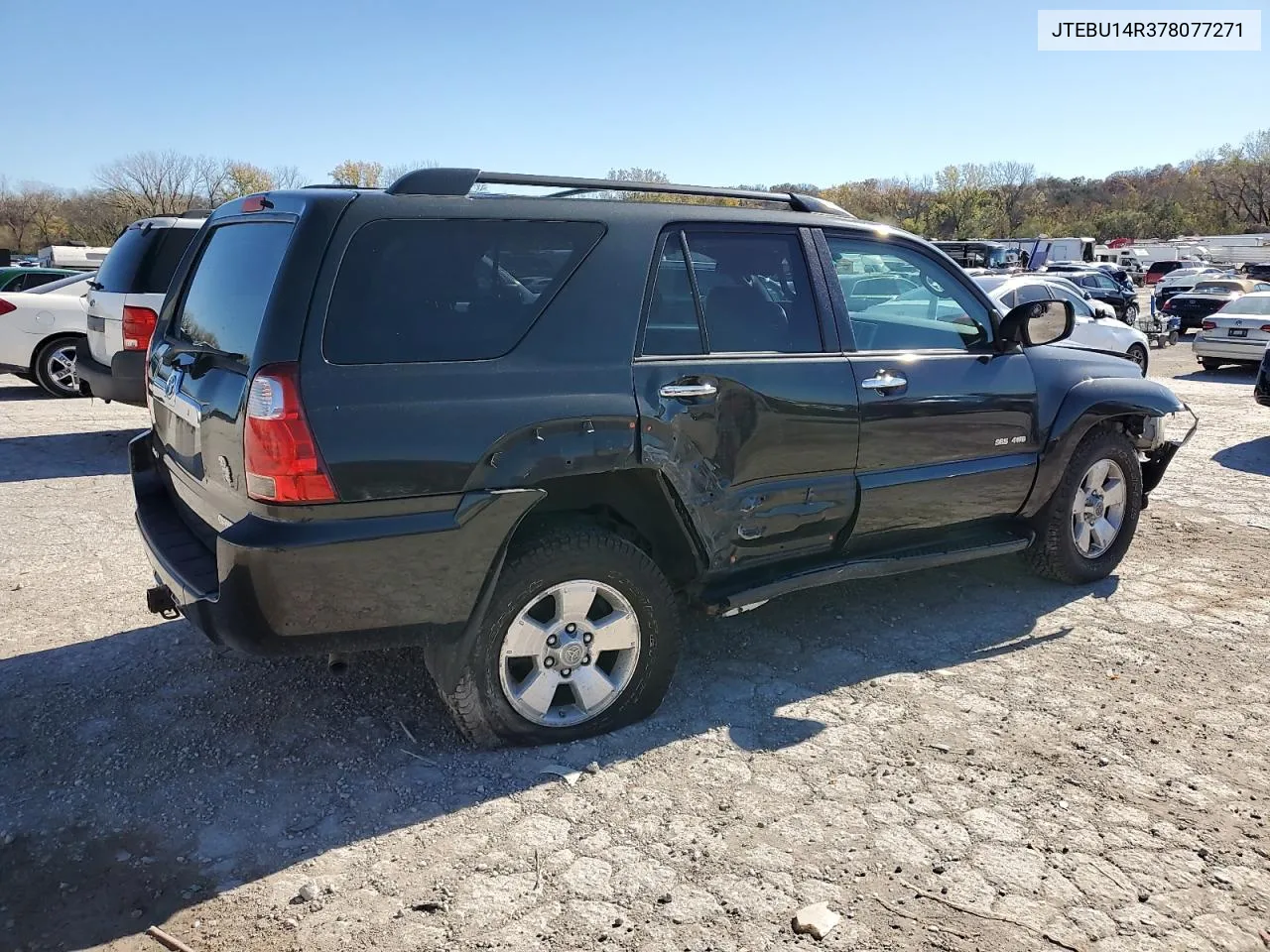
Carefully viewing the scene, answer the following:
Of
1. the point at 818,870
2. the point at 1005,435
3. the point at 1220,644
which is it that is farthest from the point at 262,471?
the point at 1220,644

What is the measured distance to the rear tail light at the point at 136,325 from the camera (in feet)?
25.4

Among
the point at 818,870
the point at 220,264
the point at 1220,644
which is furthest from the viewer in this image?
the point at 1220,644

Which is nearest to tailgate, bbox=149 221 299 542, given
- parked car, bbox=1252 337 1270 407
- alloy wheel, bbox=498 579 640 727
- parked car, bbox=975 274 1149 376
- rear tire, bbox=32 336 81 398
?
alloy wheel, bbox=498 579 640 727

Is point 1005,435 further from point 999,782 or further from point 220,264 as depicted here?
point 220,264

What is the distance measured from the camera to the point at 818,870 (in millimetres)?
2830

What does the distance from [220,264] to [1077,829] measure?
11.6 ft

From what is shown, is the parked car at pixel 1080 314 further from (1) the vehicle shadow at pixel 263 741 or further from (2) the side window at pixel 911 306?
(1) the vehicle shadow at pixel 263 741

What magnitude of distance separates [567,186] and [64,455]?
6.43 meters

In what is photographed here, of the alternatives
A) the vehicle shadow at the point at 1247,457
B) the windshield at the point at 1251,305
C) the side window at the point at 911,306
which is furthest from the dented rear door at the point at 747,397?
the windshield at the point at 1251,305

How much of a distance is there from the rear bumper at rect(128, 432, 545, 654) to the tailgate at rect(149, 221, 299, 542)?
0.70 feet

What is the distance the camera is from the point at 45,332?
36.6ft

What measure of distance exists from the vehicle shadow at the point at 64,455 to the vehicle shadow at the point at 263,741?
376 cm

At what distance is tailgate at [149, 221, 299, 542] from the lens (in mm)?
3064

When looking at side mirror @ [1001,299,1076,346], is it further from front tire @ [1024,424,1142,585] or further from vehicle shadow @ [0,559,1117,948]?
vehicle shadow @ [0,559,1117,948]
